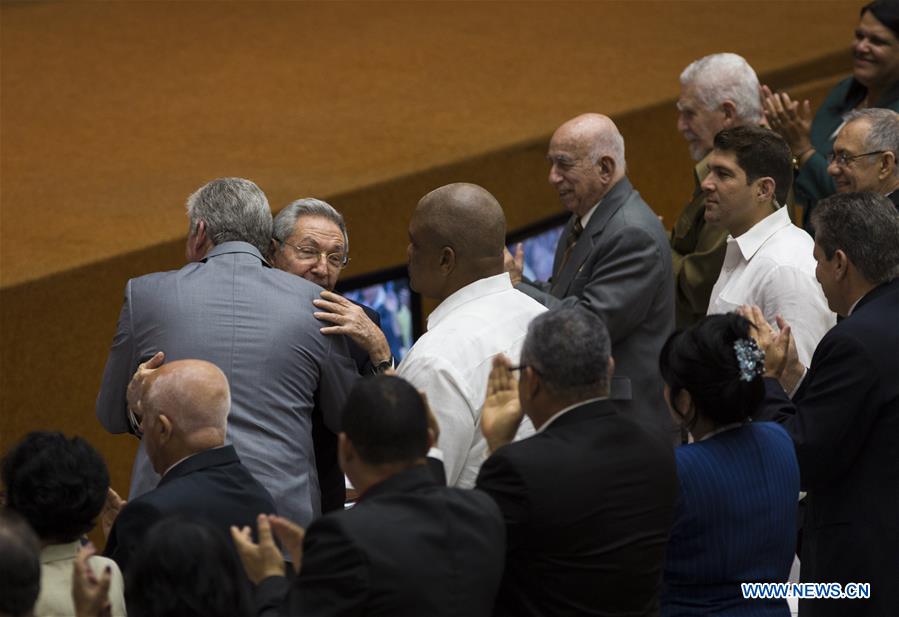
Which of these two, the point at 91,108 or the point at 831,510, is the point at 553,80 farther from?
the point at 831,510

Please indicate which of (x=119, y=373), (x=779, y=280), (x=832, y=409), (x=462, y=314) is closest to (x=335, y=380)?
(x=462, y=314)

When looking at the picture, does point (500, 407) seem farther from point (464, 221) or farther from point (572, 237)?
point (572, 237)

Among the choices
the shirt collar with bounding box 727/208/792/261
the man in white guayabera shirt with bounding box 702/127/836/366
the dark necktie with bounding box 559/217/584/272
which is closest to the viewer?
the man in white guayabera shirt with bounding box 702/127/836/366

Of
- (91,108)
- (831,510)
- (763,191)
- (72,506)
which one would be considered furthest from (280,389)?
(91,108)

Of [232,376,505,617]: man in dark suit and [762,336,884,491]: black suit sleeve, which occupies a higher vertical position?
[232,376,505,617]: man in dark suit

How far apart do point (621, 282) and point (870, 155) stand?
0.84 metres

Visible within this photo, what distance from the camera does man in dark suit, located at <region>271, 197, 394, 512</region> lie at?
129 inches

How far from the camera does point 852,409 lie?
120 inches

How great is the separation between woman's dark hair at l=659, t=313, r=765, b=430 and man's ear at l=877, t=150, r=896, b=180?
59.0 inches

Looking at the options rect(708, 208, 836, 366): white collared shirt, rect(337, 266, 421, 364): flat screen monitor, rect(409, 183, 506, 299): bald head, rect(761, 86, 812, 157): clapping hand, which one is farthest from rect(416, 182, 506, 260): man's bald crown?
rect(761, 86, 812, 157): clapping hand

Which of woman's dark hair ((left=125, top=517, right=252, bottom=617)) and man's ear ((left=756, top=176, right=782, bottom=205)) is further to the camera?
man's ear ((left=756, top=176, right=782, bottom=205))

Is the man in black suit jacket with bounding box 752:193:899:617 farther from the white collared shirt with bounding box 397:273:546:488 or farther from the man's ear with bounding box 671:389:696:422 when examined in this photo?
the white collared shirt with bounding box 397:273:546:488

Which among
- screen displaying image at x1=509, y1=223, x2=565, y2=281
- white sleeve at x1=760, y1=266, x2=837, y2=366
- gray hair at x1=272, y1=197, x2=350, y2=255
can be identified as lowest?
screen displaying image at x1=509, y1=223, x2=565, y2=281

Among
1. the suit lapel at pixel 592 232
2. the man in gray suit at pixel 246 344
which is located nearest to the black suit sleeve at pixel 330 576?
the man in gray suit at pixel 246 344
